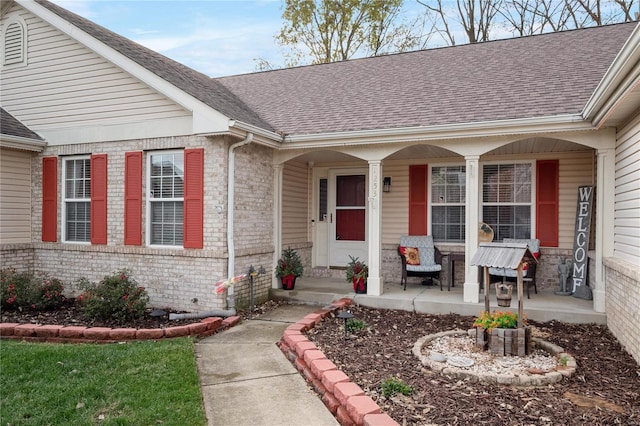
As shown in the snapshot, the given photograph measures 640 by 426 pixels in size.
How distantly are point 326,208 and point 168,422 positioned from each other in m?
6.42

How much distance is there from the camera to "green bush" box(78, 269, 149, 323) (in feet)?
19.7

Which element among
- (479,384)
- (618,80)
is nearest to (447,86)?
(618,80)

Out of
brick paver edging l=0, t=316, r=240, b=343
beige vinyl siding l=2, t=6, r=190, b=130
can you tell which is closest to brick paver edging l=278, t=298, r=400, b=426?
brick paver edging l=0, t=316, r=240, b=343

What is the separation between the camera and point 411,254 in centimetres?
797

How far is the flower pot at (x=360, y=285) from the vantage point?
23.7 ft

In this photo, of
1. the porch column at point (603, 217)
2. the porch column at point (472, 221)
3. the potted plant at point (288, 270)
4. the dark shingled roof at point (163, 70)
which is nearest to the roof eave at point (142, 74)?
the dark shingled roof at point (163, 70)

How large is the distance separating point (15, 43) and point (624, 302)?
34.2 ft

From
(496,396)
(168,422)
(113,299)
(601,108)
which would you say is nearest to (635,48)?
(601,108)

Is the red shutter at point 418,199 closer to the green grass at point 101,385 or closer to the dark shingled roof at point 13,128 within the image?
the green grass at point 101,385

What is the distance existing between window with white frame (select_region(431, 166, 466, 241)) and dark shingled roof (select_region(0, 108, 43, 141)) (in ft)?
23.8

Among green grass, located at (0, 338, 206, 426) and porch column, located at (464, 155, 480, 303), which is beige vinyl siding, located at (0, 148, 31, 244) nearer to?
green grass, located at (0, 338, 206, 426)

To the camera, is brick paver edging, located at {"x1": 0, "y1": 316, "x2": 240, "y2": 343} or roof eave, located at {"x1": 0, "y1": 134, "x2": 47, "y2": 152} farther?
roof eave, located at {"x1": 0, "y1": 134, "x2": 47, "y2": 152}

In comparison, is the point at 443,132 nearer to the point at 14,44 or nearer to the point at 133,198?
the point at 133,198

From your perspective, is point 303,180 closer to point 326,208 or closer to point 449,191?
point 326,208
